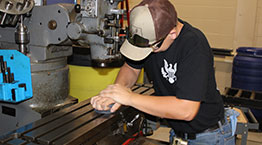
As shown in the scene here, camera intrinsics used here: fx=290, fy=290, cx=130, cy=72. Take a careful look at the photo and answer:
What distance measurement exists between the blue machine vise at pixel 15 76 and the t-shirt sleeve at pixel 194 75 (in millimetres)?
683

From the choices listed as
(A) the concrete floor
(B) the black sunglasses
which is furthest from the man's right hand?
(A) the concrete floor

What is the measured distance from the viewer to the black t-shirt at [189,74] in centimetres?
105

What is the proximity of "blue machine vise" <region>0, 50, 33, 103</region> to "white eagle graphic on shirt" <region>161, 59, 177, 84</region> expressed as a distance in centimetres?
60

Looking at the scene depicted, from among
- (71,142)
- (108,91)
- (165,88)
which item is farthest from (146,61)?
(71,142)

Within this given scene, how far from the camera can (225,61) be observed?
11.6 ft

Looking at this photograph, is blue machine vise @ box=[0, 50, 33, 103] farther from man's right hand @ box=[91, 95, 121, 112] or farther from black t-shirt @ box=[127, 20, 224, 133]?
black t-shirt @ box=[127, 20, 224, 133]

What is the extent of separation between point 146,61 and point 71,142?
0.53 meters

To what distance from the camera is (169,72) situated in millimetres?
1190

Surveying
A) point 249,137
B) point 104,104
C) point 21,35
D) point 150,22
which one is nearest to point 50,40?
point 21,35

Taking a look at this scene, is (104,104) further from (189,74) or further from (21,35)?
(21,35)

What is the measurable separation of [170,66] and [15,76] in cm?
70

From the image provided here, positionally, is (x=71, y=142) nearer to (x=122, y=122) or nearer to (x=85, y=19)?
(x=122, y=122)

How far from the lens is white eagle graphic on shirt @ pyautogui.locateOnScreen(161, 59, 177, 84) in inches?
46.1

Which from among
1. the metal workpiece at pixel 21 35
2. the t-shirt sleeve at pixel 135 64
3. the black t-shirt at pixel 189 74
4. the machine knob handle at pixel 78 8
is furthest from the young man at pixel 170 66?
the metal workpiece at pixel 21 35
